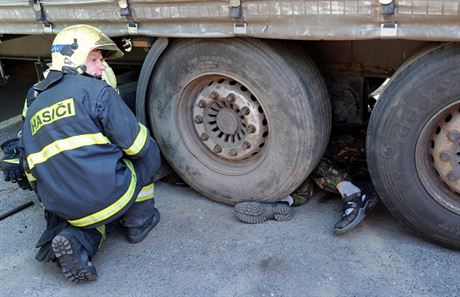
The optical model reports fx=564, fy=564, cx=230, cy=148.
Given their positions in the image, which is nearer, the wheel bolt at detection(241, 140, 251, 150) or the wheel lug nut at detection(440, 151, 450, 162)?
the wheel lug nut at detection(440, 151, 450, 162)

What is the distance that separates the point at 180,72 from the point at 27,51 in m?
1.82

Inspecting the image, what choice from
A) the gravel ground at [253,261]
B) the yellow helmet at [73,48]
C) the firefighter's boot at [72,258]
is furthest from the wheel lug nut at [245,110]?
the firefighter's boot at [72,258]

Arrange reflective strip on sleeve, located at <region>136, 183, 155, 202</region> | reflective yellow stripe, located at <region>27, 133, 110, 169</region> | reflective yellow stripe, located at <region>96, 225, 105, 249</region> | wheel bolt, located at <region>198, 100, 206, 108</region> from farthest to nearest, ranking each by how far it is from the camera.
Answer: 1. wheel bolt, located at <region>198, 100, 206, 108</region>
2. reflective strip on sleeve, located at <region>136, 183, 155, 202</region>
3. reflective yellow stripe, located at <region>96, 225, 105, 249</region>
4. reflective yellow stripe, located at <region>27, 133, 110, 169</region>

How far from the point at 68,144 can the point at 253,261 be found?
3.94ft

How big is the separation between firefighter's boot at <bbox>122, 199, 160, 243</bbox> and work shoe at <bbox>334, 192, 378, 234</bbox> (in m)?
1.17

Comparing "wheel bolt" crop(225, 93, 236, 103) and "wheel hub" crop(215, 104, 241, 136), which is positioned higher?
"wheel bolt" crop(225, 93, 236, 103)

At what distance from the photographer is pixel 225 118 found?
3572 mm

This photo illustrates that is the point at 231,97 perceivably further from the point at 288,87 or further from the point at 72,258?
the point at 72,258

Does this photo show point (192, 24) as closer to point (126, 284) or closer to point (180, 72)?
point (180, 72)

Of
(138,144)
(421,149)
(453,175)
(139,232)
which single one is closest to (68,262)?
(139,232)

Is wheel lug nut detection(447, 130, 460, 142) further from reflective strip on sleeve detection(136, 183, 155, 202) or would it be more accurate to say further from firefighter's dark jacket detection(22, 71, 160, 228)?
reflective strip on sleeve detection(136, 183, 155, 202)

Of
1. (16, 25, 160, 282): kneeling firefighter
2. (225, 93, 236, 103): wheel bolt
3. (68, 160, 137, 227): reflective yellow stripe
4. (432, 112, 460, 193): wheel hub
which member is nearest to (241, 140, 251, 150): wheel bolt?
(225, 93, 236, 103): wheel bolt

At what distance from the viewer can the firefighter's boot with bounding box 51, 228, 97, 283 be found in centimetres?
305

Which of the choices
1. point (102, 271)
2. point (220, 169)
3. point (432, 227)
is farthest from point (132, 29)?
point (432, 227)
